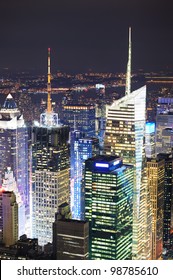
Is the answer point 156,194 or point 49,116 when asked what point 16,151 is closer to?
point 49,116

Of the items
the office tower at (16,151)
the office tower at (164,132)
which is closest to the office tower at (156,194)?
the office tower at (164,132)

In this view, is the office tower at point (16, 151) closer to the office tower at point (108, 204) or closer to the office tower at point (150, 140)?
the office tower at point (108, 204)

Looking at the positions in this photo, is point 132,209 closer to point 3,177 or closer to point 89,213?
point 89,213

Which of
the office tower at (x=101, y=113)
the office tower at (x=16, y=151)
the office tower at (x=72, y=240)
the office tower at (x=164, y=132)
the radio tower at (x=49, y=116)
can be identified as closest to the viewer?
the office tower at (x=72, y=240)

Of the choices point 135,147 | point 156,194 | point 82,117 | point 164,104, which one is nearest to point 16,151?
point 82,117

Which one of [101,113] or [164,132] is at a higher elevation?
[101,113]

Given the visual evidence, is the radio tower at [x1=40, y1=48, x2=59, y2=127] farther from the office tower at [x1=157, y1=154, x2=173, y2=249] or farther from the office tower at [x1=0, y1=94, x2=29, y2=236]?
the office tower at [x1=157, y1=154, x2=173, y2=249]

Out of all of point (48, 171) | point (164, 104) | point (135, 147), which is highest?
point (164, 104)

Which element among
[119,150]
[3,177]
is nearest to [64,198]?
[3,177]
